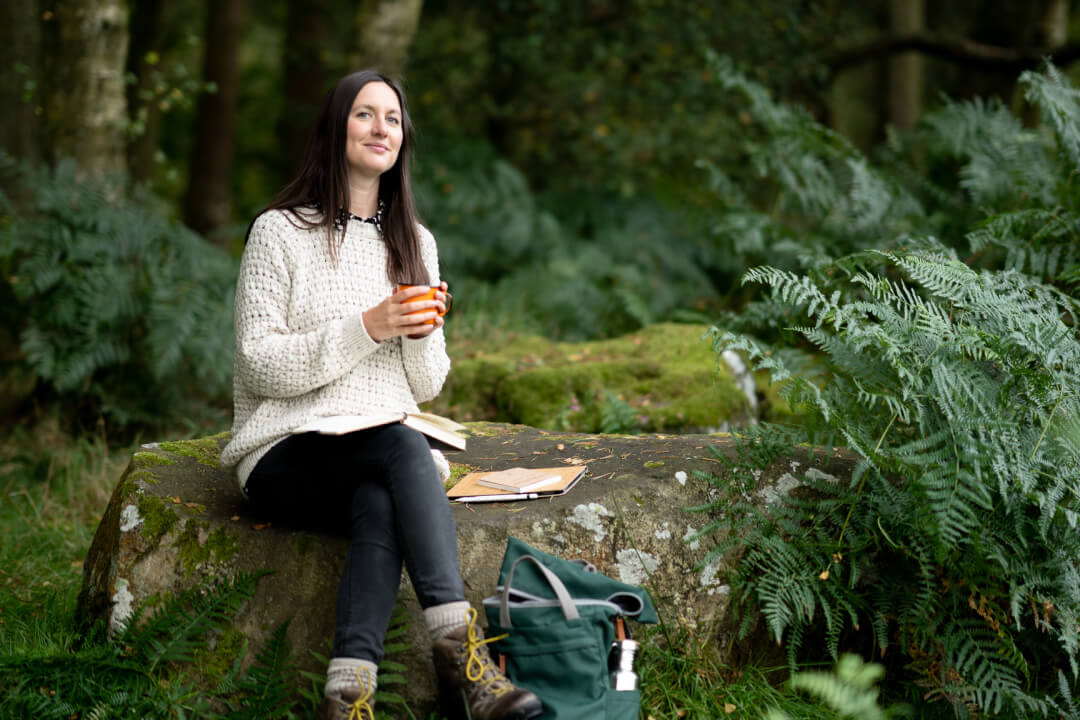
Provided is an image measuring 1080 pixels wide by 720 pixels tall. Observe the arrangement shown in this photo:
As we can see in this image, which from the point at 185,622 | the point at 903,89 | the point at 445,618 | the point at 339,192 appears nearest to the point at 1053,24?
the point at 903,89

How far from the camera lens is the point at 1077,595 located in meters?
2.83

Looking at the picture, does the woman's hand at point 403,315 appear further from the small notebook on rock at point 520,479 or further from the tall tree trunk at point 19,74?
the tall tree trunk at point 19,74

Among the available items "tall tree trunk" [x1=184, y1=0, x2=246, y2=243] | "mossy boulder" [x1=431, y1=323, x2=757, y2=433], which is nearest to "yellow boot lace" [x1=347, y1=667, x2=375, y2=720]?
"mossy boulder" [x1=431, y1=323, x2=757, y2=433]

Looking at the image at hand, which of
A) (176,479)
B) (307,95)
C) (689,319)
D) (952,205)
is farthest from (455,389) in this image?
(307,95)

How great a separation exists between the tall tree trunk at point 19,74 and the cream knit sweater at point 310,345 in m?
4.02

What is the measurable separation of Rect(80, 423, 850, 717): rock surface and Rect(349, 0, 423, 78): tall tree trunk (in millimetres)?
4314

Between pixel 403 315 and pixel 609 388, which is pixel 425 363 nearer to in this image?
pixel 403 315

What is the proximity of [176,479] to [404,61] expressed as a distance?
4.63 m

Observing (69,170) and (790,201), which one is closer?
(69,170)

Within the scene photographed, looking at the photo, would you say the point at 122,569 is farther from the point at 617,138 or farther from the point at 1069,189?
the point at 617,138

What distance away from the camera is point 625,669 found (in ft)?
8.79

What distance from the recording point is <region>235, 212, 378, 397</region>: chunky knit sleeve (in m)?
2.93

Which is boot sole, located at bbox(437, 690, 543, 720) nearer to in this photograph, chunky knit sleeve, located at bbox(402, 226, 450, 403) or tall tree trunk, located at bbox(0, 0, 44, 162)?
chunky knit sleeve, located at bbox(402, 226, 450, 403)

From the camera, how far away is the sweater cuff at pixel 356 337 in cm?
292
